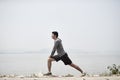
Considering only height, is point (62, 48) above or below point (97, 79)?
above

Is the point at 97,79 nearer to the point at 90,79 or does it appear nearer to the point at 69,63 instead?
the point at 90,79

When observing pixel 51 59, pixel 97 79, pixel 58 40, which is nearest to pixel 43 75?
pixel 51 59

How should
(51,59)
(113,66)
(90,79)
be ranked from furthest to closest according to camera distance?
(113,66) → (51,59) → (90,79)

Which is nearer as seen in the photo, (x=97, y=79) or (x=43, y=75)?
(x=97, y=79)

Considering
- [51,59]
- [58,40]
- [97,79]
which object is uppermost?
[58,40]

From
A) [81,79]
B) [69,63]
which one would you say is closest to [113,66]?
[69,63]

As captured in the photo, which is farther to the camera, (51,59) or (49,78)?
(51,59)

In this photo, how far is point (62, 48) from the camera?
37.0 ft

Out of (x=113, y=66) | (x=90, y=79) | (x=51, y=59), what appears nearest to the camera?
(x=90, y=79)

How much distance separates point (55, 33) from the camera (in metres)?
11.2

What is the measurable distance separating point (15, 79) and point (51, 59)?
1.57 meters

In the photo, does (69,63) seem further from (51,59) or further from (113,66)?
(113,66)

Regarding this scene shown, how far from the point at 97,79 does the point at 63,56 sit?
5.73ft

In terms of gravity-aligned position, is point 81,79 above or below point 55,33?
below
